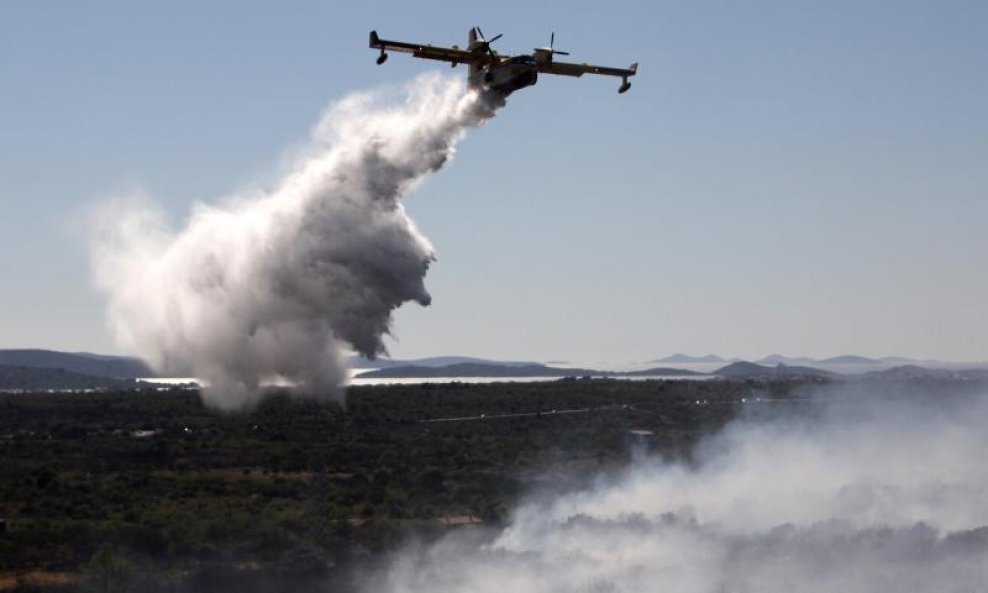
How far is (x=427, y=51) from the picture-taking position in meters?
70.8

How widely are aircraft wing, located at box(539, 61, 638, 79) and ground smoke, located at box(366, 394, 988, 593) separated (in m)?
25.5

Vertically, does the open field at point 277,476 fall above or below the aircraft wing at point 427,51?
below

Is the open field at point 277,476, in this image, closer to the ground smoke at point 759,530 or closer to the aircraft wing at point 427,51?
the ground smoke at point 759,530

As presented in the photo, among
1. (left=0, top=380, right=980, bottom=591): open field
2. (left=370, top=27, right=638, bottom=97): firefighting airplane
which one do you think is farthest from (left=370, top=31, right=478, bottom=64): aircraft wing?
(left=0, top=380, right=980, bottom=591): open field

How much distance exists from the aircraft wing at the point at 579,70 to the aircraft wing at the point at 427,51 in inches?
166

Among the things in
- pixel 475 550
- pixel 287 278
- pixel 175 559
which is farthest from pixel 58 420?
pixel 475 550

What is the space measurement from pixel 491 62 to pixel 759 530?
103ft

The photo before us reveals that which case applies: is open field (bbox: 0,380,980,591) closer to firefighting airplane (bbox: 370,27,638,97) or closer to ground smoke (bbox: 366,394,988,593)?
ground smoke (bbox: 366,394,988,593)

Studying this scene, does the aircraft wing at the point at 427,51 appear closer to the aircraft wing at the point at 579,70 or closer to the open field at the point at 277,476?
the aircraft wing at the point at 579,70

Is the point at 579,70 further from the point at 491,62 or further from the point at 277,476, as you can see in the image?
the point at 277,476

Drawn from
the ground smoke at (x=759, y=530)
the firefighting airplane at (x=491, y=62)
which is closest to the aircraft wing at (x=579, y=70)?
the firefighting airplane at (x=491, y=62)

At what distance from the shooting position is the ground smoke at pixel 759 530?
166 ft

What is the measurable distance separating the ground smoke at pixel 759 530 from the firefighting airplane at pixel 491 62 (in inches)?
975

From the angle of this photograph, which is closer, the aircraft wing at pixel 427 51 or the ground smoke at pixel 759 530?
the ground smoke at pixel 759 530
